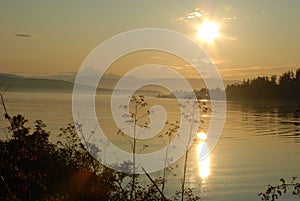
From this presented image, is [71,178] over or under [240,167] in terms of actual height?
under

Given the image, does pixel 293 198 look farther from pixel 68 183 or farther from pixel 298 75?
pixel 298 75

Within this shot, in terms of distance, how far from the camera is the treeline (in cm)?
12481

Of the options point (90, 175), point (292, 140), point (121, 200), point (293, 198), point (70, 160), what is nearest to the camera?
point (121, 200)

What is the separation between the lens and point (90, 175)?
10383mm

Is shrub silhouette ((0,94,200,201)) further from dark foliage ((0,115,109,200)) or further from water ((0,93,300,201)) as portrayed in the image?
water ((0,93,300,201))

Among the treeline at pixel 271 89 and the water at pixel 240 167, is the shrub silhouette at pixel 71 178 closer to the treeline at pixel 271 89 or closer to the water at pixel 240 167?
the water at pixel 240 167

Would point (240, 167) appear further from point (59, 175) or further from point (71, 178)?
point (71, 178)

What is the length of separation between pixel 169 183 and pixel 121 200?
10.8m

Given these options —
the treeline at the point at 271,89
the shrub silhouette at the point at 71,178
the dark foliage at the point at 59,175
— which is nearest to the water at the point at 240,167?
the shrub silhouette at the point at 71,178

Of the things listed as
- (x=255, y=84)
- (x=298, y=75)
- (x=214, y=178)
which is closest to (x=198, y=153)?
(x=214, y=178)

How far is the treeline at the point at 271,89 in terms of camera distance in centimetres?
12481

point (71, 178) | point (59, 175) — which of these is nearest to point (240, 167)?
point (59, 175)

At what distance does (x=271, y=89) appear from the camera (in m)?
143

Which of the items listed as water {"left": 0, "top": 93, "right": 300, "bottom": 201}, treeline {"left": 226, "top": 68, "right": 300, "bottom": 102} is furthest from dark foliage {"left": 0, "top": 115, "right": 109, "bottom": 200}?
treeline {"left": 226, "top": 68, "right": 300, "bottom": 102}
